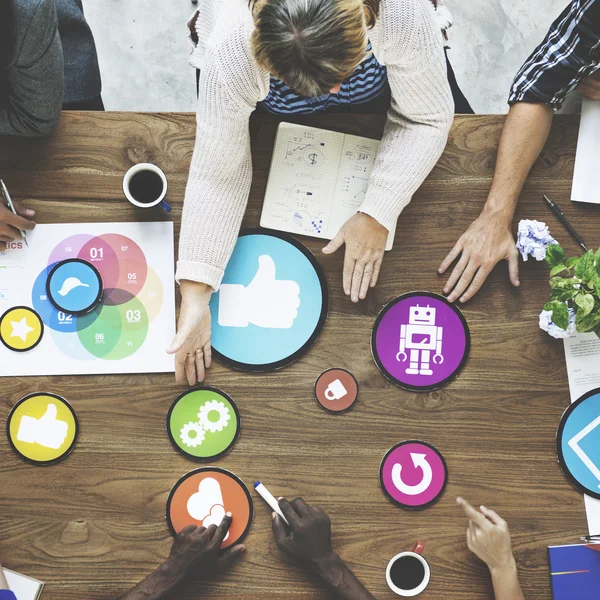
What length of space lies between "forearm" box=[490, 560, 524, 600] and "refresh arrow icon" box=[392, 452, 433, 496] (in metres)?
0.23

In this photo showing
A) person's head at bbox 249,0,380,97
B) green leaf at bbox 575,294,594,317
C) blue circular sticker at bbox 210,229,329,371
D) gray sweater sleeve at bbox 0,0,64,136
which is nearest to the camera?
person's head at bbox 249,0,380,97

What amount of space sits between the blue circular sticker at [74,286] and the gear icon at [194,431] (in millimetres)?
350

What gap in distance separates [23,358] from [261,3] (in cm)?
92

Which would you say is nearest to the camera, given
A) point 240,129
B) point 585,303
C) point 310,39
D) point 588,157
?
point 310,39

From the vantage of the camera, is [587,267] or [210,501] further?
[210,501]

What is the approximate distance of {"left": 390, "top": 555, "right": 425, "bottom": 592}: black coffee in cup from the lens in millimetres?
1343

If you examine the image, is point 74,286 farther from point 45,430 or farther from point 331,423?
point 331,423

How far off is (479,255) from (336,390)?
1.47 feet

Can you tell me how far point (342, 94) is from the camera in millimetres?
1376

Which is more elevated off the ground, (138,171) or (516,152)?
(516,152)

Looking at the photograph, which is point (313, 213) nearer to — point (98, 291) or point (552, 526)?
point (98, 291)

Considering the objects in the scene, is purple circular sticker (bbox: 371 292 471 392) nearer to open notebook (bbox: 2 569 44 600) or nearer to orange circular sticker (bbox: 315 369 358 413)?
orange circular sticker (bbox: 315 369 358 413)

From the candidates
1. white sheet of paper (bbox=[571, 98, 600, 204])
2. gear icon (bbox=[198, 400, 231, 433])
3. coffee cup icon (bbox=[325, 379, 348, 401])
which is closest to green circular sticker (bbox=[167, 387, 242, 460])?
gear icon (bbox=[198, 400, 231, 433])

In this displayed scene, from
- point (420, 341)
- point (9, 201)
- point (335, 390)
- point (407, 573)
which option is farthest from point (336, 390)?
point (9, 201)
